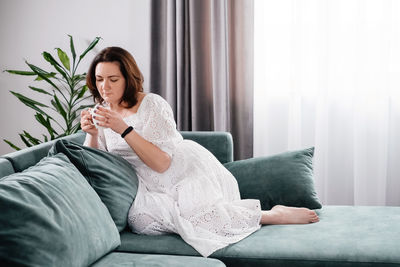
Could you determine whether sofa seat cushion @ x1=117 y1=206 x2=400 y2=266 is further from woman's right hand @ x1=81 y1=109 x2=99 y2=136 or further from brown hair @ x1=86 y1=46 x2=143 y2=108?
brown hair @ x1=86 y1=46 x2=143 y2=108

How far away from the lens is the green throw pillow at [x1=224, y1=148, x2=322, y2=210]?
2674mm

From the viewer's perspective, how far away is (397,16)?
134 inches

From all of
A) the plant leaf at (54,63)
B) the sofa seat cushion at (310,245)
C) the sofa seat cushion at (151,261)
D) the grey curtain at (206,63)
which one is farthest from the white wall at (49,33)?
the sofa seat cushion at (151,261)

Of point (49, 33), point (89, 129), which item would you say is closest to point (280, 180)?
point (89, 129)

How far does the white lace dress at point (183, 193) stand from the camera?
91.0 inches

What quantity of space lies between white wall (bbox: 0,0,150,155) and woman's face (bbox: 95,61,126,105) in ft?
3.87

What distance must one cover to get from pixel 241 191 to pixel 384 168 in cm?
120

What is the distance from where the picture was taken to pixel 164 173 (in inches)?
100.0

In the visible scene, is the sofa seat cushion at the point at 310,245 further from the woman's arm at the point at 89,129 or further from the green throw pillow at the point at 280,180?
the woman's arm at the point at 89,129


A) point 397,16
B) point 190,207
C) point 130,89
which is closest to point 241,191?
point 190,207

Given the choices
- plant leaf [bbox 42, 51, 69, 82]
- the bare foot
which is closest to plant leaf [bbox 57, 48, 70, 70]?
plant leaf [bbox 42, 51, 69, 82]

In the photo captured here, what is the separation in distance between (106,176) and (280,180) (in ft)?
2.84

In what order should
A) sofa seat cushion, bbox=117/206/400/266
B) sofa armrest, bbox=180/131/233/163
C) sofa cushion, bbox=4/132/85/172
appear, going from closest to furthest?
sofa seat cushion, bbox=117/206/400/266
sofa cushion, bbox=4/132/85/172
sofa armrest, bbox=180/131/233/163

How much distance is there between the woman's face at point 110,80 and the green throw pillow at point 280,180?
0.69 meters
